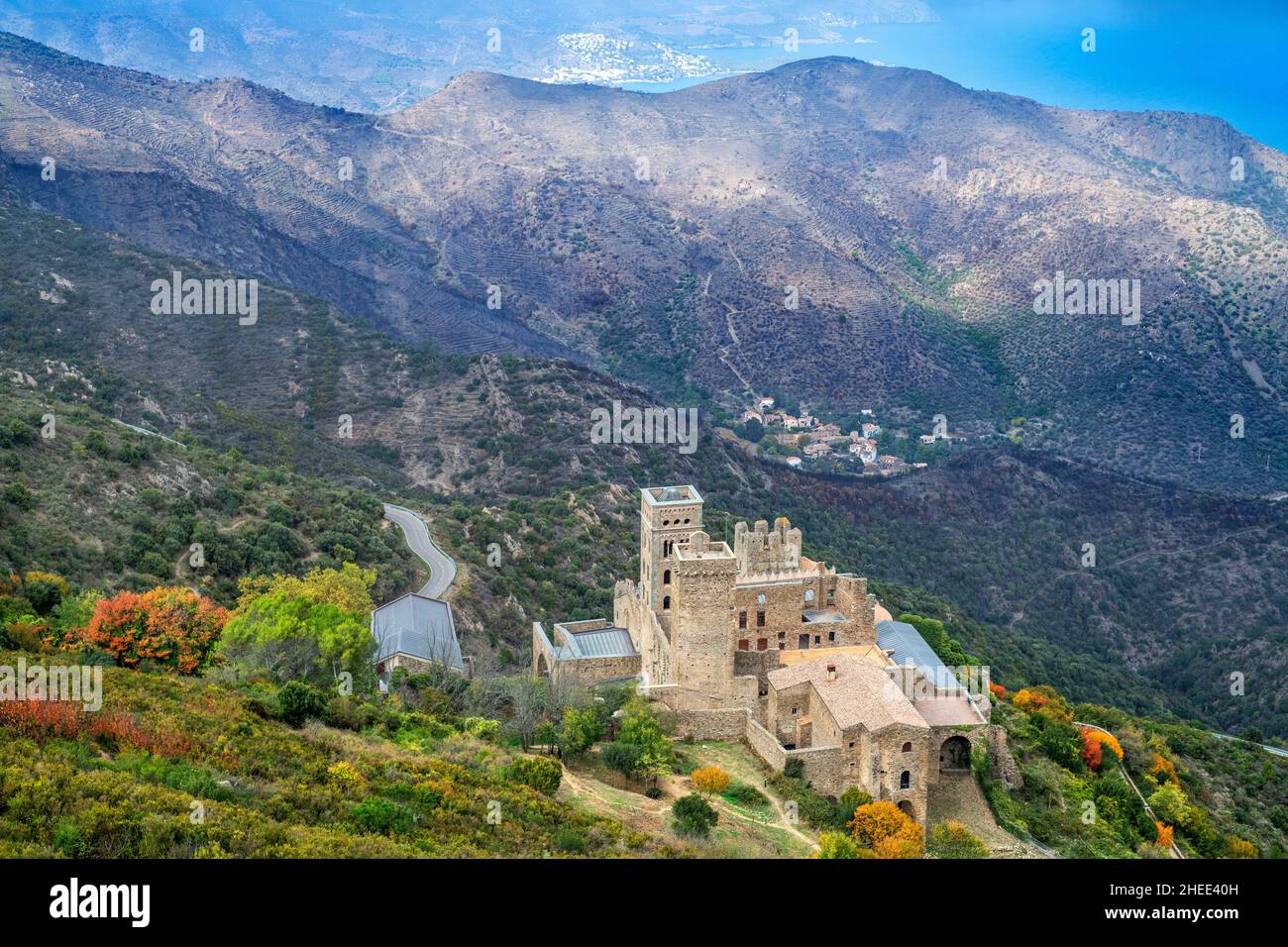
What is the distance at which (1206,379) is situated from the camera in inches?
4432

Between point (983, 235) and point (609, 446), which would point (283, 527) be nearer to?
point (609, 446)

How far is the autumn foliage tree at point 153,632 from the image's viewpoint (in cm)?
2828

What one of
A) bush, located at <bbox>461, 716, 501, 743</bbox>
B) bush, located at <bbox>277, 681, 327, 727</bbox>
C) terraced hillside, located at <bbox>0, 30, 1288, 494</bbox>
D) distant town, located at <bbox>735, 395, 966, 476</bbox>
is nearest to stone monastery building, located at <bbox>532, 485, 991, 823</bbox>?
bush, located at <bbox>461, 716, 501, 743</bbox>

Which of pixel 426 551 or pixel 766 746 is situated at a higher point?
pixel 426 551

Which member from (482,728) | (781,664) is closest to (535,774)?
(482,728)

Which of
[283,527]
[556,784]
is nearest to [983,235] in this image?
[283,527]

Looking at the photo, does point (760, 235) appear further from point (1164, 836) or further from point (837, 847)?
point (837, 847)

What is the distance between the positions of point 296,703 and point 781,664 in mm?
15385

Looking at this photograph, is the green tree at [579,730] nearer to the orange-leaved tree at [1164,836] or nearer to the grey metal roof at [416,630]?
the grey metal roof at [416,630]

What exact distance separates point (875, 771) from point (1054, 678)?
36.6 meters

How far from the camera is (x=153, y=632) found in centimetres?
2927

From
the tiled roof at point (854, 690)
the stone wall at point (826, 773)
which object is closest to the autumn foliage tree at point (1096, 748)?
the tiled roof at point (854, 690)

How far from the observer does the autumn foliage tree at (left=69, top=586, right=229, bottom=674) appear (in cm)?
2828
